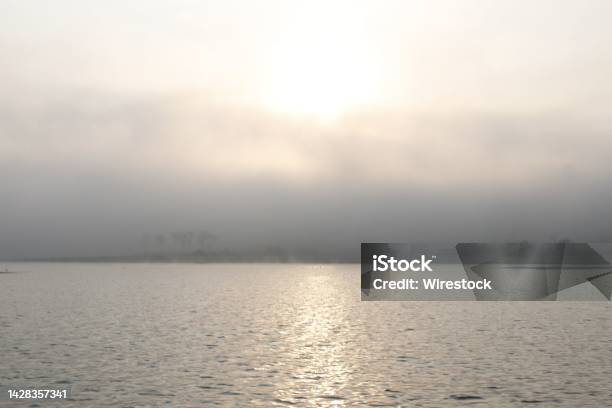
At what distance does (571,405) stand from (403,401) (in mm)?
11169

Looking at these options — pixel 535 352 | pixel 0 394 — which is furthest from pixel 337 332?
pixel 0 394

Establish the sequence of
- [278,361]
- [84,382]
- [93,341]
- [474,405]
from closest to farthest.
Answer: [474,405] → [84,382] → [278,361] → [93,341]

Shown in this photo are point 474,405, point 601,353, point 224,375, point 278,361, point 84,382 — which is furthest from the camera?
point 601,353

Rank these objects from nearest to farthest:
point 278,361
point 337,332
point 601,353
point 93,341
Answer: point 278,361
point 601,353
point 93,341
point 337,332

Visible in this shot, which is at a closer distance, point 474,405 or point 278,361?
point 474,405

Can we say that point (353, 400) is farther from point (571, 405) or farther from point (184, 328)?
point (184, 328)

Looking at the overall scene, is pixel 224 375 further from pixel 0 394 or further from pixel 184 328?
pixel 184 328

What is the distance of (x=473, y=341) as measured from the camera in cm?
8150

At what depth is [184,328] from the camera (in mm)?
A: 95562

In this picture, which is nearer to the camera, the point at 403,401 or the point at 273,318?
the point at 403,401

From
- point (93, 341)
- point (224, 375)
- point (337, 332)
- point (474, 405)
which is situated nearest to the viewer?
point (474, 405)

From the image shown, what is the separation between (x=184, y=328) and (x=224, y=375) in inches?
1679

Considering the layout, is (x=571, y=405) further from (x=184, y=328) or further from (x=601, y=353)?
(x=184, y=328)

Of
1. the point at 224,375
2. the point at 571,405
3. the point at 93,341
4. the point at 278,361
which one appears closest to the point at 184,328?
the point at 93,341
